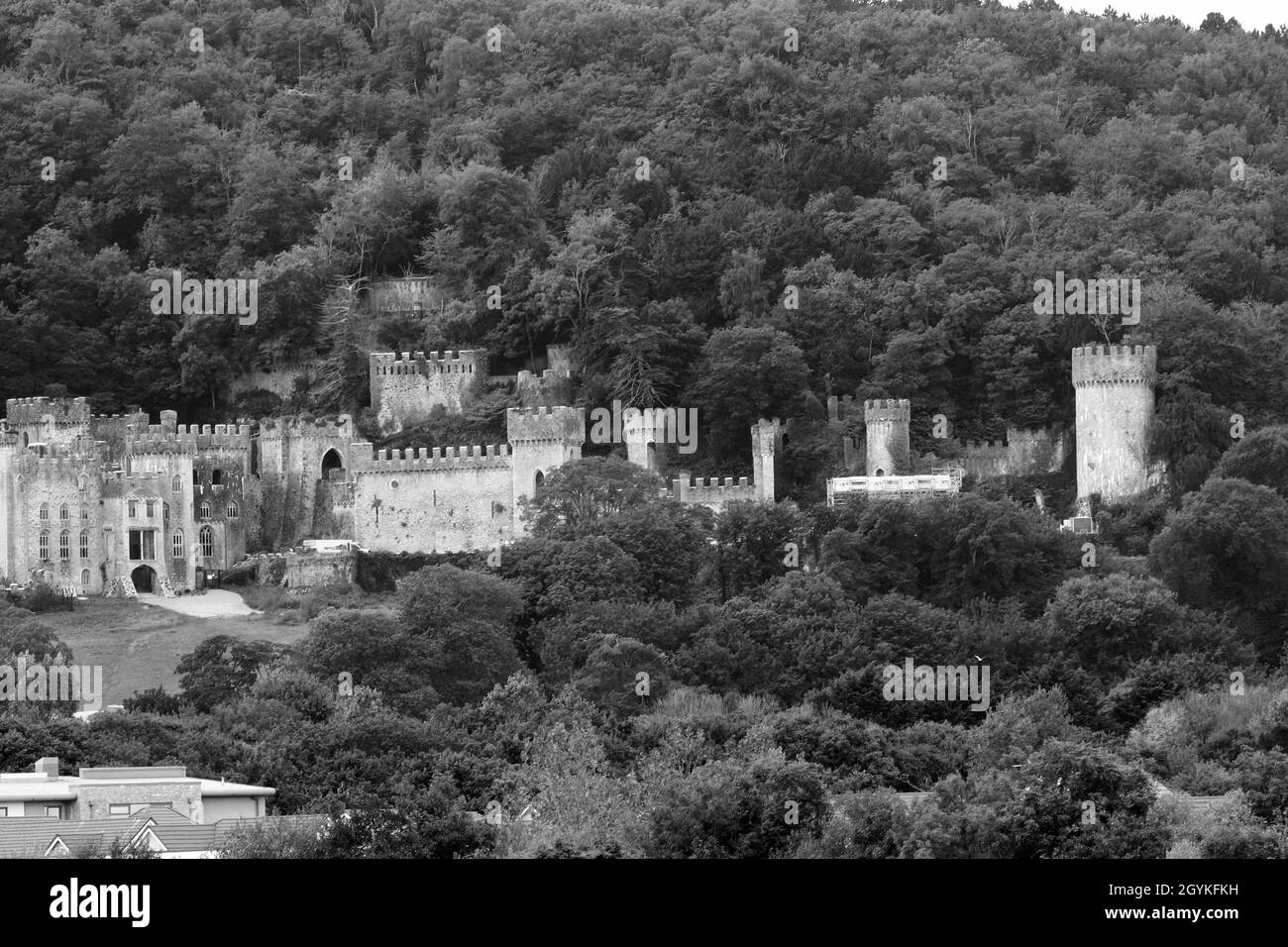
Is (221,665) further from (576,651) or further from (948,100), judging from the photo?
(948,100)

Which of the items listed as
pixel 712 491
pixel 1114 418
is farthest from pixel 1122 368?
pixel 712 491

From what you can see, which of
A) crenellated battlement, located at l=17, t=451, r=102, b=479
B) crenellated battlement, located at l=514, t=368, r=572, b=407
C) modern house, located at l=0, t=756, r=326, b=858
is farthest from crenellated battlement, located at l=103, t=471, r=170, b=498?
modern house, located at l=0, t=756, r=326, b=858

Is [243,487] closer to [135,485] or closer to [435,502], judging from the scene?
[135,485]

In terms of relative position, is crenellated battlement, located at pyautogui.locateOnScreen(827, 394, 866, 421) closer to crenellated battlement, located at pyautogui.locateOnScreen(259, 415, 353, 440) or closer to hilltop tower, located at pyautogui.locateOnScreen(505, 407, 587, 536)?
hilltop tower, located at pyautogui.locateOnScreen(505, 407, 587, 536)

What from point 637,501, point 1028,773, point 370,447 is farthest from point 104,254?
point 1028,773

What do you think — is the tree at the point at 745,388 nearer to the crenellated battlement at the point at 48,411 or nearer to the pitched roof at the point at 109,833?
the crenellated battlement at the point at 48,411
